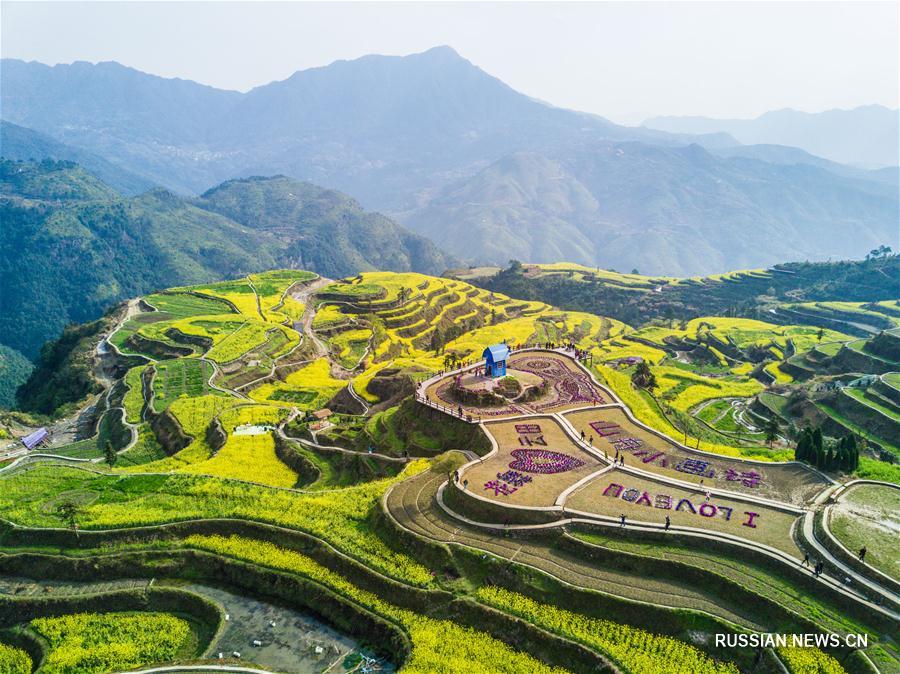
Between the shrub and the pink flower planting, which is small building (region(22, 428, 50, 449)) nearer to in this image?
the shrub

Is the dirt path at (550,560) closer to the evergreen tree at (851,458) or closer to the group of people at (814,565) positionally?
the group of people at (814,565)

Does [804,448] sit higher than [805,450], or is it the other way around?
[804,448]

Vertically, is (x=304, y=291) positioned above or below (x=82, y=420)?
above

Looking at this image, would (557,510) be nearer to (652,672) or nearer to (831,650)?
(652,672)

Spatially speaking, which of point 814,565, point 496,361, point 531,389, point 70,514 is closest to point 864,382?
point 531,389

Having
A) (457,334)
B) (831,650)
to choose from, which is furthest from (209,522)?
(457,334)

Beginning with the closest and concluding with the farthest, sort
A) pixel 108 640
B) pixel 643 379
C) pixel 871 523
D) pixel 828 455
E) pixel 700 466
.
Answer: pixel 108 640
pixel 871 523
pixel 828 455
pixel 700 466
pixel 643 379

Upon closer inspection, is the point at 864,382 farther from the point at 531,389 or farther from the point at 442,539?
the point at 442,539
